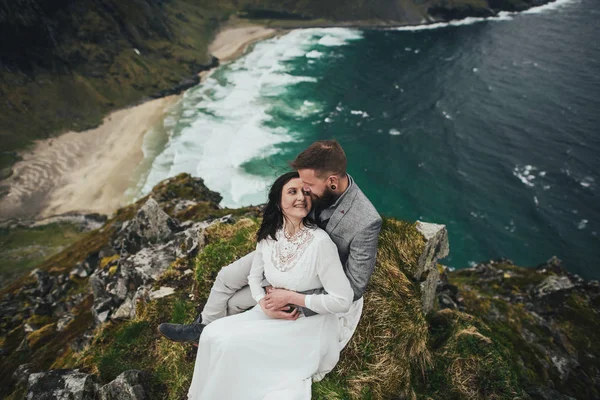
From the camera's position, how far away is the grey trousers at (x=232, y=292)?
7.10 m

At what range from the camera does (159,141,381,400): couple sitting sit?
597 cm

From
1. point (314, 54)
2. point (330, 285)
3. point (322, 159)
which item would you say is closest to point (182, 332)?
point (330, 285)

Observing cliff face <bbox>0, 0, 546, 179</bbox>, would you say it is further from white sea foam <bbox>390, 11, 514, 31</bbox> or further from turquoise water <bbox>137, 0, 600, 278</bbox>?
white sea foam <bbox>390, 11, 514, 31</bbox>

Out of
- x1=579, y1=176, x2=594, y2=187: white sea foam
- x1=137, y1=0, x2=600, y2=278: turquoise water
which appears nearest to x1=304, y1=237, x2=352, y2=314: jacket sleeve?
x1=137, y1=0, x2=600, y2=278: turquoise water

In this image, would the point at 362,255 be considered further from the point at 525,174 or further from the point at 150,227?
the point at 525,174

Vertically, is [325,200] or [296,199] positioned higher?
[296,199]

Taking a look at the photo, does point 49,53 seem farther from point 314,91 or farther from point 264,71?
point 314,91

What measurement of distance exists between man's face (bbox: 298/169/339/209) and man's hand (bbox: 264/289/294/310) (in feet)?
5.72

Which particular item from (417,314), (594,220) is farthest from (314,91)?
(417,314)

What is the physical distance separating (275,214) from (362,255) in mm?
1842

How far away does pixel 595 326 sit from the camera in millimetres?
18828

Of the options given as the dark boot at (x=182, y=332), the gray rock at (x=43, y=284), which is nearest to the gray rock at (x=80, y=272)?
the gray rock at (x=43, y=284)

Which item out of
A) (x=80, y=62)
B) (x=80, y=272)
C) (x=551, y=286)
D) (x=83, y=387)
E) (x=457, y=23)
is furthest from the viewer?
(x=457, y=23)

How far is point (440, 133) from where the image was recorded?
65.6 metres
